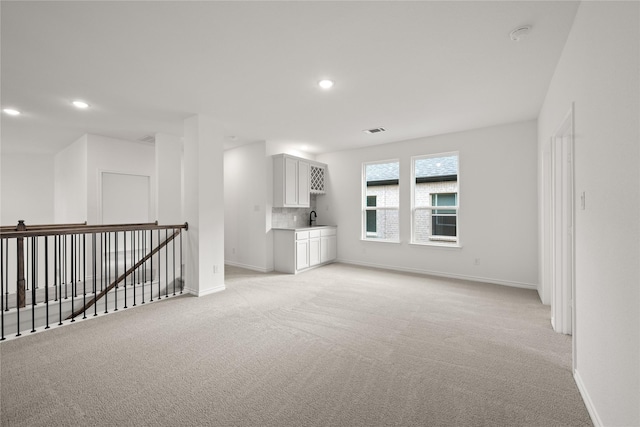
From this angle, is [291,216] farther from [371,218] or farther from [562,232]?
[562,232]

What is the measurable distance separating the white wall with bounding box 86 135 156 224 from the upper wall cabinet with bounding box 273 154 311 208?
272 cm

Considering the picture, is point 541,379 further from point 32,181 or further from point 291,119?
point 32,181

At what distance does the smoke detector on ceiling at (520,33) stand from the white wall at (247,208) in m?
4.35

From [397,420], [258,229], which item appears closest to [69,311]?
[258,229]

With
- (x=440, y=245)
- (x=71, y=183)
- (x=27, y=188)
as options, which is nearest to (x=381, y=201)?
(x=440, y=245)

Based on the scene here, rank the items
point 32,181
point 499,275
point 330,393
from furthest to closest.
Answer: point 32,181
point 499,275
point 330,393

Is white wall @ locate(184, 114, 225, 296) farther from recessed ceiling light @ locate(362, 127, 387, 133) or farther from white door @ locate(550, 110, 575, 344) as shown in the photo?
white door @ locate(550, 110, 575, 344)

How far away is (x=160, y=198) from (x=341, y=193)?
3.72 m

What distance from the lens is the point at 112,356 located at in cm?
239

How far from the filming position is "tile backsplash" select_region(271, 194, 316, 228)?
5984 millimetres

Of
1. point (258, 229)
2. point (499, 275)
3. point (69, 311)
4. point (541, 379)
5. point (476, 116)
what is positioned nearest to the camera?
point (541, 379)

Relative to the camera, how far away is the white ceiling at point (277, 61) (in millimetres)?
2012

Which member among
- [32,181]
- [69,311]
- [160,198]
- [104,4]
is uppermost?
[104,4]

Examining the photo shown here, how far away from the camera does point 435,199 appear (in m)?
5.39
